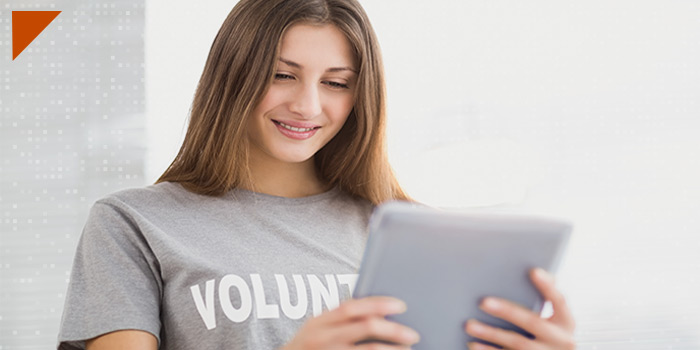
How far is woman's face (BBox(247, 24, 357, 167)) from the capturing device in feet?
4.17

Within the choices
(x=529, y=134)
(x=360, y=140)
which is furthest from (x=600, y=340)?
(x=360, y=140)

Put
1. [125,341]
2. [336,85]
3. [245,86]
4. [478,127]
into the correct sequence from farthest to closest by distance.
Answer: [478,127]
[336,85]
[245,86]
[125,341]

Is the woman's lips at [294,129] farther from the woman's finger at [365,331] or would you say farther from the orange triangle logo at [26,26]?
the orange triangle logo at [26,26]

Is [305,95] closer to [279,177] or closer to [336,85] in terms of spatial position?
[336,85]

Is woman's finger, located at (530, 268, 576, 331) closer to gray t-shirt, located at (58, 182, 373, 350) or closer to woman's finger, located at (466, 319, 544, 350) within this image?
woman's finger, located at (466, 319, 544, 350)

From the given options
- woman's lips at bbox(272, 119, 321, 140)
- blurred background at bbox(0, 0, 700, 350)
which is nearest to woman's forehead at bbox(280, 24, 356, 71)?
woman's lips at bbox(272, 119, 321, 140)

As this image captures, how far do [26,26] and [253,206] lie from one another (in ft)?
4.29

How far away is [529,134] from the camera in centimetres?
239

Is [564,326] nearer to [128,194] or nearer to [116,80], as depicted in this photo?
[128,194]

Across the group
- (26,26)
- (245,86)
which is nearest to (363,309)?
(245,86)

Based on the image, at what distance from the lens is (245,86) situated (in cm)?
125

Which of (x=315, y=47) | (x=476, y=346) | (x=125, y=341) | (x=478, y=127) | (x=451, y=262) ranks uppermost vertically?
(x=315, y=47)

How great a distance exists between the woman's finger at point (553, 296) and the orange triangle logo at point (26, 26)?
189cm

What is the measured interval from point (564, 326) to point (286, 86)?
2.11ft
